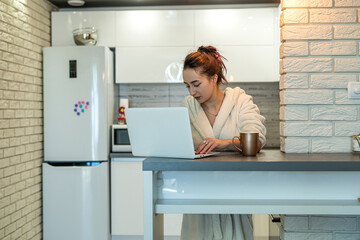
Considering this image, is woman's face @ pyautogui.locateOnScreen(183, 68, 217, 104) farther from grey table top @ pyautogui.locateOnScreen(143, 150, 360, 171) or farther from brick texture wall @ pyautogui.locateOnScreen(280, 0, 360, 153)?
grey table top @ pyautogui.locateOnScreen(143, 150, 360, 171)

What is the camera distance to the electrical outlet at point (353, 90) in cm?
214

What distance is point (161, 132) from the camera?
5.92ft

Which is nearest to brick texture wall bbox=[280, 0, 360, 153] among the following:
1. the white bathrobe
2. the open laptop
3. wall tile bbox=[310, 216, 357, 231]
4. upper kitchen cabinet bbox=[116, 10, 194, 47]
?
the white bathrobe

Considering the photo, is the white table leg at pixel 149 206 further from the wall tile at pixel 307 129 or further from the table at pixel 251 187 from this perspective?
the wall tile at pixel 307 129

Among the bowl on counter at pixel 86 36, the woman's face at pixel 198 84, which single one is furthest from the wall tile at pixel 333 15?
the bowl on counter at pixel 86 36

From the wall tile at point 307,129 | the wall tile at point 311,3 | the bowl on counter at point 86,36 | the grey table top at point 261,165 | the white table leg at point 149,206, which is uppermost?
the bowl on counter at point 86,36

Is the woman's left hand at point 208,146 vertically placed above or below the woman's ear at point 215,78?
below

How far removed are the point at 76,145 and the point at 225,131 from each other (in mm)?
2010

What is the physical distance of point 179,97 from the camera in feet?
15.4

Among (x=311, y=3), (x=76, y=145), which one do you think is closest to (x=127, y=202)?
(x=76, y=145)

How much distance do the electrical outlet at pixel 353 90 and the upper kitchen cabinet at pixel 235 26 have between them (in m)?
2.13

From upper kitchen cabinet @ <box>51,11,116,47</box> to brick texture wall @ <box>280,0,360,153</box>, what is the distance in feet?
8.07

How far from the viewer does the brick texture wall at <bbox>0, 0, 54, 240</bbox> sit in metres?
3.29

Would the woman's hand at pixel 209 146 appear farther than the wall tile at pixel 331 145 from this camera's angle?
No
